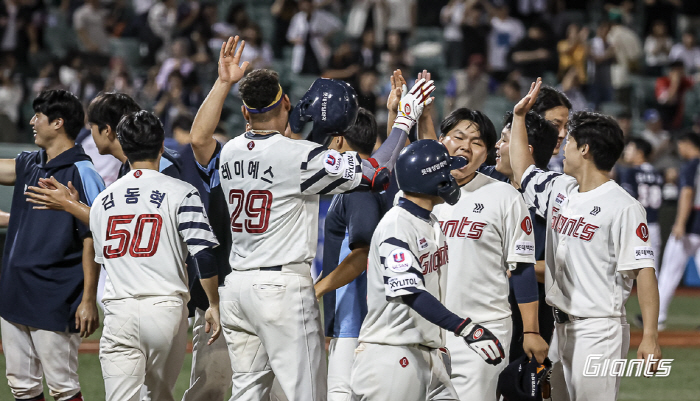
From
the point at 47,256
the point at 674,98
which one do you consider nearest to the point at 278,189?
the point at 47,256

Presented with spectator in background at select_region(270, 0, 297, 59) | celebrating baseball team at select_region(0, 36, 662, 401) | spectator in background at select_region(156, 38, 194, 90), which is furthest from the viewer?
spectator in background at select_region(270, 0, 297, 59)

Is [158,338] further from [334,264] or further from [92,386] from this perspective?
[92,386]

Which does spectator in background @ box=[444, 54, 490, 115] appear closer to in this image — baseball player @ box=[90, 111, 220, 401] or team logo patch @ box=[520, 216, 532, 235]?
team logo patch @ box=[520, 216, 532, 235]

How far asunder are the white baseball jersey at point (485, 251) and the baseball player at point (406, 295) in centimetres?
63

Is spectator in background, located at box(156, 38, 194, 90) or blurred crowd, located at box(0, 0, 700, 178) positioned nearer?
spectator in background, located at box(156, 38, 194, 90)

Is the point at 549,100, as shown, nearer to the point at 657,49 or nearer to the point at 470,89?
the point at 470,89

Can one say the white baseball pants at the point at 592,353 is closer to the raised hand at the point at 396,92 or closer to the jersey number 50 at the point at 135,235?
the raised hand at the point at 396,92

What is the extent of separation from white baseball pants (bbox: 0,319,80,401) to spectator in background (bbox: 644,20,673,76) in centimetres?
1651

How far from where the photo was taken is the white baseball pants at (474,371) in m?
4.64

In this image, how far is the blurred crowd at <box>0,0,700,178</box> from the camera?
15.9 meters

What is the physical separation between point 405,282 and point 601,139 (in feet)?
5.55

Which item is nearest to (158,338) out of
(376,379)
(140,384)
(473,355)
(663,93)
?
(140,384)

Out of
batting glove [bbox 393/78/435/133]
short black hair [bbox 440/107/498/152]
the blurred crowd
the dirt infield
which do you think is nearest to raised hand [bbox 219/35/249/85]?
batting glove [bbox 393/78/435/133]

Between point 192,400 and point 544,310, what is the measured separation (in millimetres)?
2321
